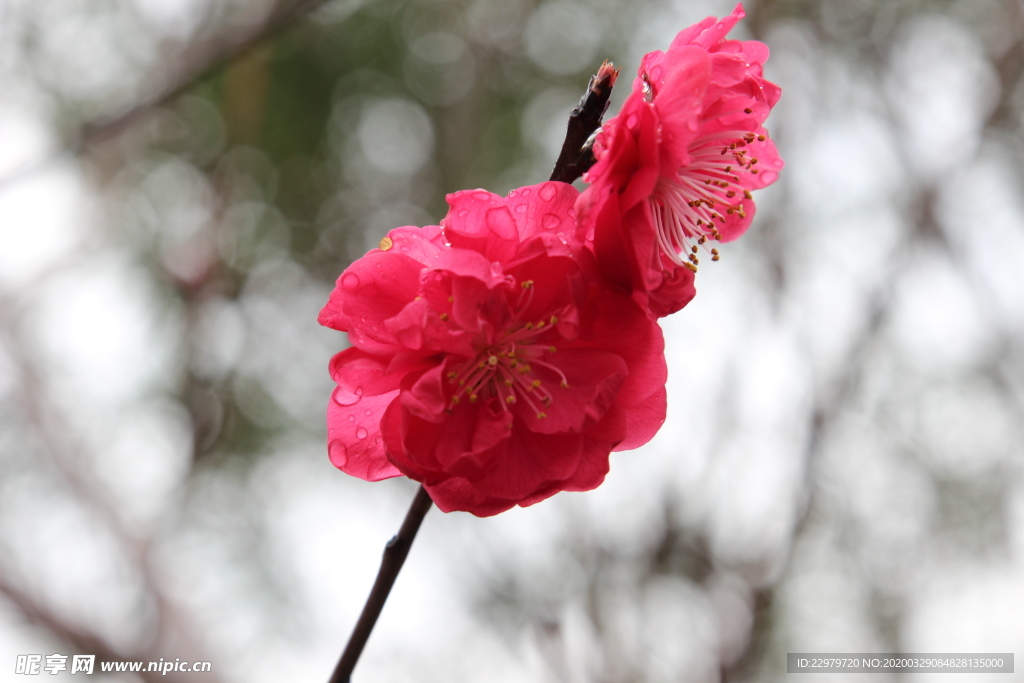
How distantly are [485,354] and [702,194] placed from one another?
0.21 metres

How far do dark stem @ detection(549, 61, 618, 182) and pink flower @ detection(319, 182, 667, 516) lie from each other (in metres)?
0.03

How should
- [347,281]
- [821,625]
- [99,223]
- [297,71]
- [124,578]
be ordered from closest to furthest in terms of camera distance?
1. [347,281]
2. [821,625]
3. [124,578]
4. [99,223]
5. [297,71]

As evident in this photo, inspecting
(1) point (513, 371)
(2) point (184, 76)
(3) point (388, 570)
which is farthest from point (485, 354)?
(2) point (184, 76)

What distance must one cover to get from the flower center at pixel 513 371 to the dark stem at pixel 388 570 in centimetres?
7

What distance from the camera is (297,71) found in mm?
2373

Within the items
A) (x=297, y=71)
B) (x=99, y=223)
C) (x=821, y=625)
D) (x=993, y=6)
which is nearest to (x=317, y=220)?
(x=297, y=71)

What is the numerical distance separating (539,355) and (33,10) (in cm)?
234

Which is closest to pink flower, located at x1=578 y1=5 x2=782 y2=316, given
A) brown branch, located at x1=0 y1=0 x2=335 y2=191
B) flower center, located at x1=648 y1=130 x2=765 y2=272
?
flower center, located at x1=648 y1=130 x2=765 y2=272

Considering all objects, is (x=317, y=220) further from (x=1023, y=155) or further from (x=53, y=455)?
(x=1023, y=155)

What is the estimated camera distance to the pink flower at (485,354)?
1.36 ft

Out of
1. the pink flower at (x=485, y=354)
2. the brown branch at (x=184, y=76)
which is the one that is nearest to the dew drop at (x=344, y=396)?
the pink flower at (x=485, y=354)

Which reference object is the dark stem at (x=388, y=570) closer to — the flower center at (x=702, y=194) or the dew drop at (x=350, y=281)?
the dew drop at (x=350, y=281)

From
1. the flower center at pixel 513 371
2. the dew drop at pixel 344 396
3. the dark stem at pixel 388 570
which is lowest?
the dark stem at pixel 388 570

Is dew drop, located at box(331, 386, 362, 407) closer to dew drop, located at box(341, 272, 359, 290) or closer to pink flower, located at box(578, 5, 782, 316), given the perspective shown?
dew drop, located at box(341, 272, 359, 290)
